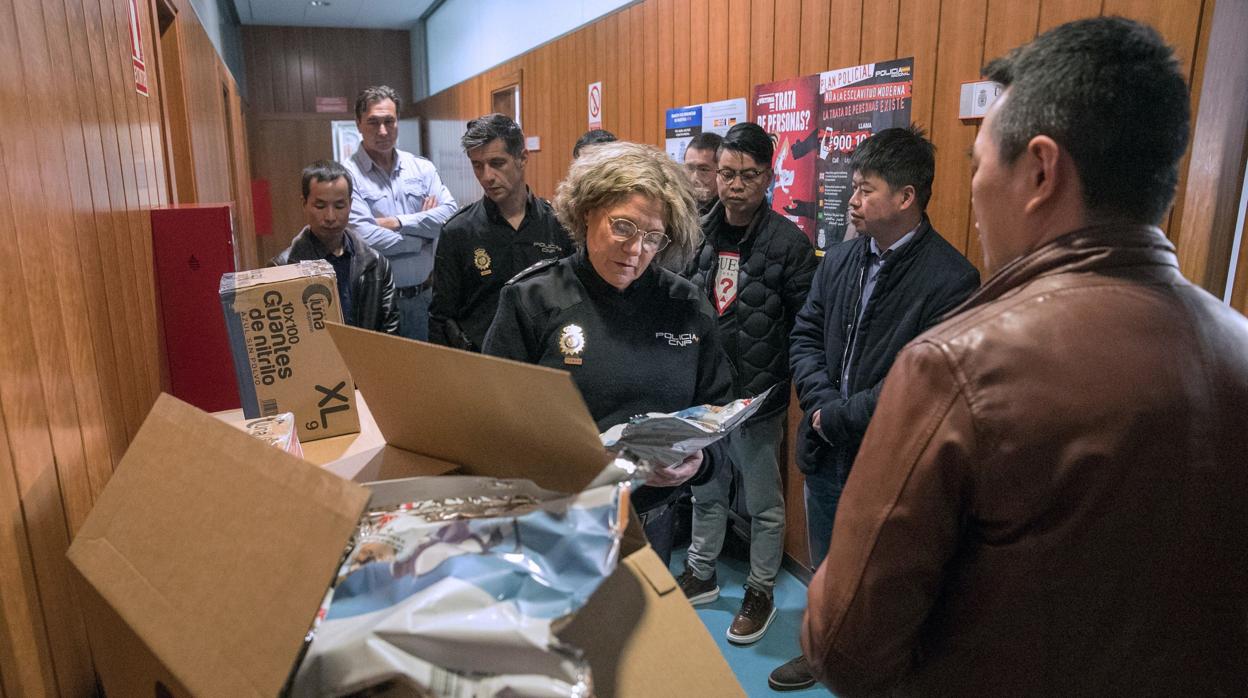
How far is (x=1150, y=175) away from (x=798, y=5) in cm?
227

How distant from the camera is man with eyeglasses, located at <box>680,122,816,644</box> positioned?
2.69m

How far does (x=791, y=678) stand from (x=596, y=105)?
3408 millimetres

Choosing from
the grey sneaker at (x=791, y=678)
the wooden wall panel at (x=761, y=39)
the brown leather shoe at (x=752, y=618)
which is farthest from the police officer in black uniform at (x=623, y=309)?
the wooden wall panel at (x=761, y=39)

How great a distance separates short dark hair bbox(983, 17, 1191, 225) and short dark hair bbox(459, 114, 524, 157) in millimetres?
2196

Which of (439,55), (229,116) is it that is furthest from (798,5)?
(439,55)

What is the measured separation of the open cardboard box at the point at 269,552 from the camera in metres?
0.65

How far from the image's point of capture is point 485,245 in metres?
2.83

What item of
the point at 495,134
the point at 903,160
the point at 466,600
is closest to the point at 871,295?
the point at 903,160

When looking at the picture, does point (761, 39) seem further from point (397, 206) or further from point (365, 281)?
point (397, 206)

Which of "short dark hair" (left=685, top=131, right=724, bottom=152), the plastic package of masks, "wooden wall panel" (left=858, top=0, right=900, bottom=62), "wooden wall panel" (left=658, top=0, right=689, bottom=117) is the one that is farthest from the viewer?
"wooden wall panel" (left=658, top=0, right=689, bottom=117)

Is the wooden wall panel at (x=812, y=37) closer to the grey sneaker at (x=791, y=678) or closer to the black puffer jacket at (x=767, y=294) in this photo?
the black puffer jacket at (x=767, y=294)

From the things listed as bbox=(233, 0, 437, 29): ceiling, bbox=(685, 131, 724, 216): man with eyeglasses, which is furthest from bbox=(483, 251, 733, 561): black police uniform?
bbox=(233, 0, 437, 29): ceiling

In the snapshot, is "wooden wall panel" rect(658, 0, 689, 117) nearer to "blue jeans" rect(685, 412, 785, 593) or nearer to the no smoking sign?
the no smoking sign

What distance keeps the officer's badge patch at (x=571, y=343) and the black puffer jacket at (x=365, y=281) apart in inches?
49.2
